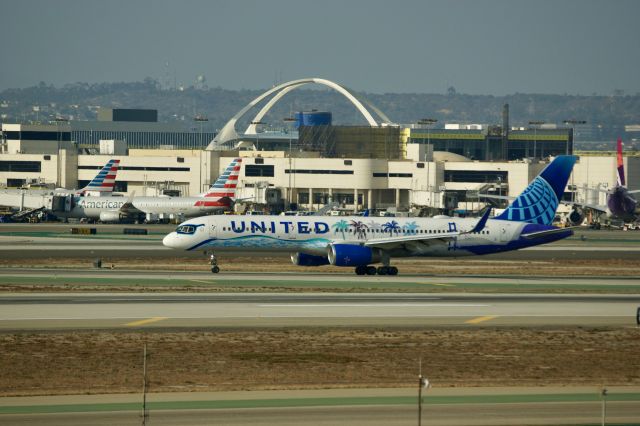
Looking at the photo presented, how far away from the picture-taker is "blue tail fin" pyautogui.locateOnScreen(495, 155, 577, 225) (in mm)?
79000

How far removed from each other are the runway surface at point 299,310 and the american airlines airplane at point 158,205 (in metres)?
87.8

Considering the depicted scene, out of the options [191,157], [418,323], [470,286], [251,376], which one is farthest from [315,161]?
[251,376]

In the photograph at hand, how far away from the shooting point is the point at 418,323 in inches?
1928

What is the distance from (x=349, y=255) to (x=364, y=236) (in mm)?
3797

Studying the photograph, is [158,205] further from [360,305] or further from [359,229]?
[360,305]

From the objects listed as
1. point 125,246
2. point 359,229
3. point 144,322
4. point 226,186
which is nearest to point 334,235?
point 359,229

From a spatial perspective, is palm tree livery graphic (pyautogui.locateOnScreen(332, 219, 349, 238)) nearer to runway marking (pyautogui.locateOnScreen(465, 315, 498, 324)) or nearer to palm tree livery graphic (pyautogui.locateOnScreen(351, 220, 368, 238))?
palm tree livery graphic (pyautogui.locateOnScreen(351, 220, 368, 238))

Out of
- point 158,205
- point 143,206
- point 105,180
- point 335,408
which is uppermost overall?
point 105,180

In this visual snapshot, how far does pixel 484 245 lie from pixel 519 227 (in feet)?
10.6

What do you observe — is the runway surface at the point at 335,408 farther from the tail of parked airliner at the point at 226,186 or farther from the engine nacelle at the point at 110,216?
the tail of parked airliner at the point at 226,186

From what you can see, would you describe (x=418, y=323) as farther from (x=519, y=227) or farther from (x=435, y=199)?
(x=435, y=199)

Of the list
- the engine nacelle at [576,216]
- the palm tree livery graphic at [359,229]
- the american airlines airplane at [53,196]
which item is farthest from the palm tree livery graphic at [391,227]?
the american airlines airplane at [53,196]

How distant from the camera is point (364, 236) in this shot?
74.9 m

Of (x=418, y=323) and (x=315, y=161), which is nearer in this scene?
(x=418, y=323)
